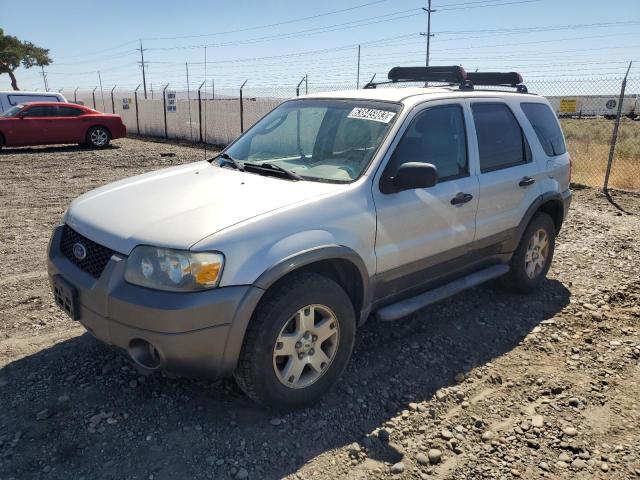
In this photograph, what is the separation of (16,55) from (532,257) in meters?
47.4

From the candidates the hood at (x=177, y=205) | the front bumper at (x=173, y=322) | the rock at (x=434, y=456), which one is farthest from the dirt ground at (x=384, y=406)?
the hood at (x=177, y=205)

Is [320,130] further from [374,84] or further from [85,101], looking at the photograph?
[85,101]

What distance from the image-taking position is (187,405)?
3133 mm

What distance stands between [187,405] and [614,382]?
9.08ft

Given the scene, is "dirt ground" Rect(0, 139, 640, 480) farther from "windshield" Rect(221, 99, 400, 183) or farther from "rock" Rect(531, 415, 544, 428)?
"windshield" Rect(221, 99, 400, 183)

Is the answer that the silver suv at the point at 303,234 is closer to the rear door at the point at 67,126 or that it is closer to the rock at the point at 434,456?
the rock at the point at 434,456

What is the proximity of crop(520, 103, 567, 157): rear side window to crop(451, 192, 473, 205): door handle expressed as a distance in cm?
136

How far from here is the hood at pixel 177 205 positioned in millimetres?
2697

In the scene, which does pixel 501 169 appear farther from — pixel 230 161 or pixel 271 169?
pixel 230 161

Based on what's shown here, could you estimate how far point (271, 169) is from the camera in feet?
11.4

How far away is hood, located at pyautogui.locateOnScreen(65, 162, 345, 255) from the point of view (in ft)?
8.85

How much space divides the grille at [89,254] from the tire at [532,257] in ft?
11.1

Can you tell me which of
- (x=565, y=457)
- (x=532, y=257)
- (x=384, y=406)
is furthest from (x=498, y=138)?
(x=565, y=457)

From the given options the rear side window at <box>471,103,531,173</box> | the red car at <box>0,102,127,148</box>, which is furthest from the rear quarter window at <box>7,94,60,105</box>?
the rear side window at <box>471,103,531,173</box>
